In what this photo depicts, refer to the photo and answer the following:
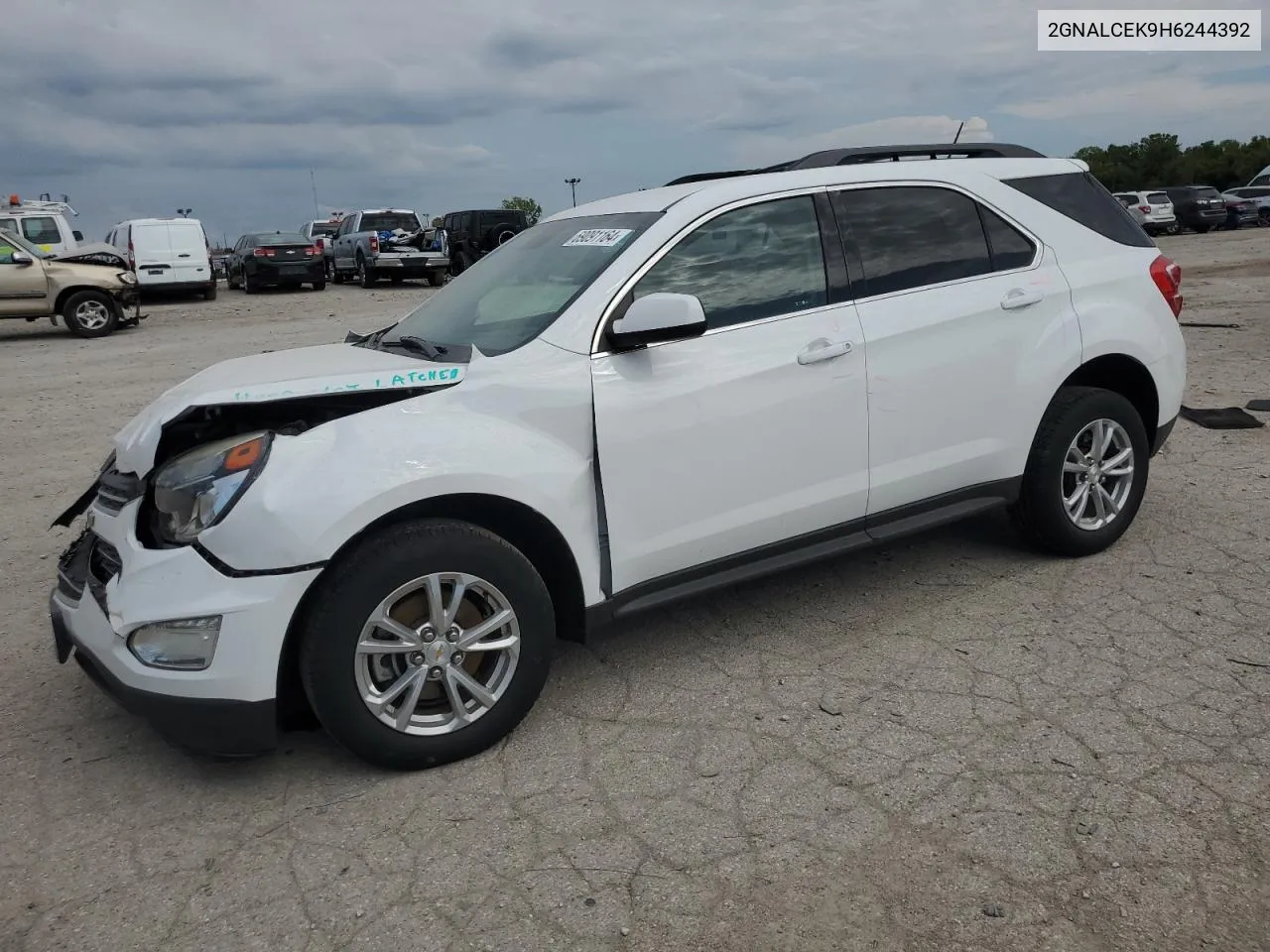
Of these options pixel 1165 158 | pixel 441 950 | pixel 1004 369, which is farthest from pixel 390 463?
pixel 1165 158

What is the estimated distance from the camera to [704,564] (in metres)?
3.68

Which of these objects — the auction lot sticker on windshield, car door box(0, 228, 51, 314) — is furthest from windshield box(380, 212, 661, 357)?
car door box(0, 228, 51, 314)

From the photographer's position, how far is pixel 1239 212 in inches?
1412

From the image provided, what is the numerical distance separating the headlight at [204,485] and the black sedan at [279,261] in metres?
22.0

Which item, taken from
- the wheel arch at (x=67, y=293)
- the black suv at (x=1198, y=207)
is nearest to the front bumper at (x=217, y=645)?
the wheel arch at (x=67, y=293)

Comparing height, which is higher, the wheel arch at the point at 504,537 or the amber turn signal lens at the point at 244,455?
the amber turn signal lens at the point at 244,455

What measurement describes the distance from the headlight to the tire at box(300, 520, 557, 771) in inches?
14.6

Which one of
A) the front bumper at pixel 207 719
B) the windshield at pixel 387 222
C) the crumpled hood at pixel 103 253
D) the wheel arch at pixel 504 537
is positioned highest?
the windshield at pixel 387 222

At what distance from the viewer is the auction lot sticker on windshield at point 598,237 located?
3.79 metres

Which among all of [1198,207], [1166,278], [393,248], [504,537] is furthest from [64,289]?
[1198,207]

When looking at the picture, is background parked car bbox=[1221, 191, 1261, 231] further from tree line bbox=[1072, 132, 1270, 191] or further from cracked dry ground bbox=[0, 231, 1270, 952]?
cracked dry ground bbox=[0, 231, 1270, 952]

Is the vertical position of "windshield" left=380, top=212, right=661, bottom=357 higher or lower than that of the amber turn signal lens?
higher

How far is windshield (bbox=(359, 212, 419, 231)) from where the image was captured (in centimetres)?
2548

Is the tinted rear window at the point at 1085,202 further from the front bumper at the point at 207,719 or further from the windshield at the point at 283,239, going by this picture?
the windshield at the point at 283,239
